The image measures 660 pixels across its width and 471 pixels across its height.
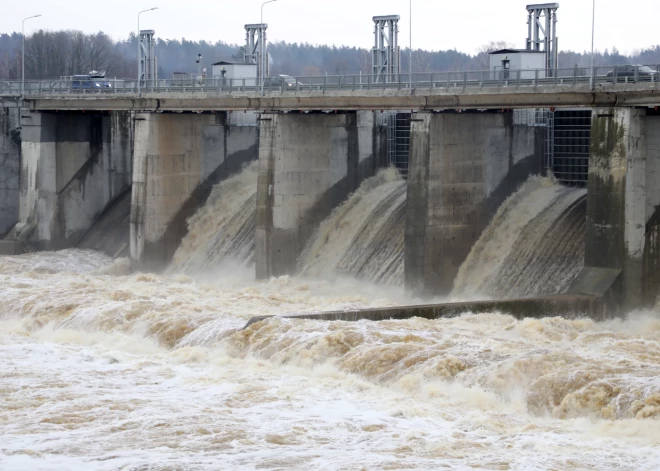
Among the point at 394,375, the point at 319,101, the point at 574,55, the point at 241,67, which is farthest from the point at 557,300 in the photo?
the point at 574,55

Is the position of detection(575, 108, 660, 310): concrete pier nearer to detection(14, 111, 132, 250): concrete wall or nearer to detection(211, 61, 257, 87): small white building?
detection(211, 61, 257, 87): small white building

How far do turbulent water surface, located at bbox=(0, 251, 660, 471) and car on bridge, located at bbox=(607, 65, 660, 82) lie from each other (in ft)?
20.2

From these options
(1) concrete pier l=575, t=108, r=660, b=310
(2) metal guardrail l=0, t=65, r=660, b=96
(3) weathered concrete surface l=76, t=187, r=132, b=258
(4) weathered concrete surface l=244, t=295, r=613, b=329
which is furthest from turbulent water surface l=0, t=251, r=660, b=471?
(3) weathered concrete surface l=76, t=187, r=132, b=258

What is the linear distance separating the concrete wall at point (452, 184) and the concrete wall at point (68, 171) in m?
19.6

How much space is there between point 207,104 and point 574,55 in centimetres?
9275

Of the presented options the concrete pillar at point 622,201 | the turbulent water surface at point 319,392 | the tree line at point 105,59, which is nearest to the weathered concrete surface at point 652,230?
the concrete pillar at point 622,201

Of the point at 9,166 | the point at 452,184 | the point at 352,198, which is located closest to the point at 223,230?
the point at 352,198

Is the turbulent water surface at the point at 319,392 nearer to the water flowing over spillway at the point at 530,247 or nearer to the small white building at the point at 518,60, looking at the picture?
the water flowing over spillway at the point at 530,247

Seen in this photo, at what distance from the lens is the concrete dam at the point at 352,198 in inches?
1206

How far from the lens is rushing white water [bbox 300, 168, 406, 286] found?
38.2m

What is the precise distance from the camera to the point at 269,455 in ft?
67.8

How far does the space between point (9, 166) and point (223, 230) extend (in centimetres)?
1384

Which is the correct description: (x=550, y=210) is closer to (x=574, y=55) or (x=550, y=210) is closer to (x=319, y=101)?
(x=319, y=101)

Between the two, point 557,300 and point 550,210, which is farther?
point 550,210
